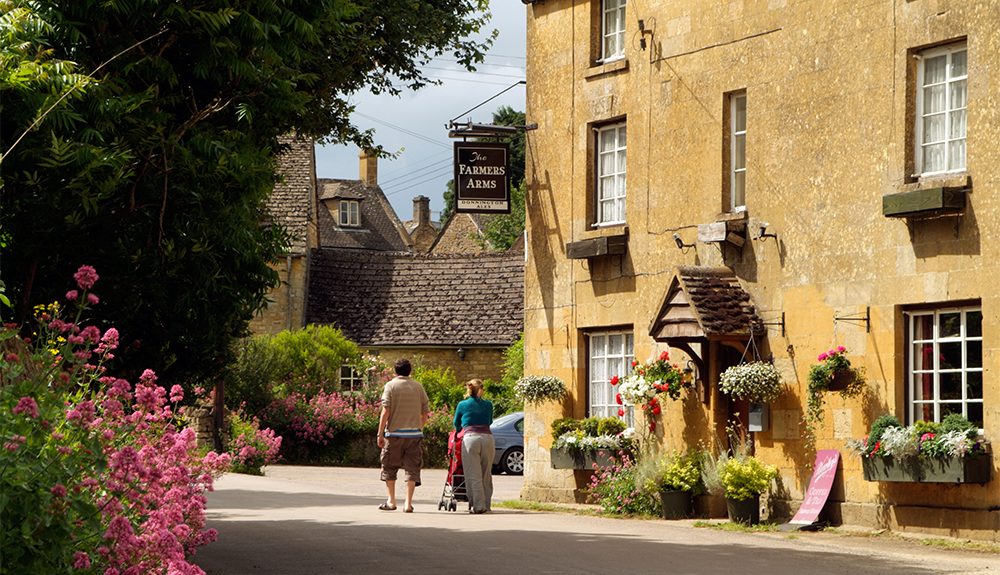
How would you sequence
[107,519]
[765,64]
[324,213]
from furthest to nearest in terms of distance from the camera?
1. [324,213]
2. [765,64]
3. [107,519]

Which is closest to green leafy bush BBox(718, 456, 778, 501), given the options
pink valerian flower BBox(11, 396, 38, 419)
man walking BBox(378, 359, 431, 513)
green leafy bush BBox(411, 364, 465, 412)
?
man walking BBox(378, 359, 431, 513)

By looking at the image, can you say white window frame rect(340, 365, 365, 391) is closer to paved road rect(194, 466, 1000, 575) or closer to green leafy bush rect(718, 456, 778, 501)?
paved road rect(194, 466, 1000, 575)

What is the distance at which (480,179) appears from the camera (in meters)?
18.0

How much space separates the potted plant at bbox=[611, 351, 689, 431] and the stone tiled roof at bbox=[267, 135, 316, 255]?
18894 millimetres

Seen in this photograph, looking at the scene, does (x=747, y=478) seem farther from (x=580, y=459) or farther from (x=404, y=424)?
(x=404, y=424)

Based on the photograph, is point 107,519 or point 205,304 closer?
point 107,519

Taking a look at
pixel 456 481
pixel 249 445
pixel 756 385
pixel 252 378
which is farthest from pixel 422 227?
pixel 756 385

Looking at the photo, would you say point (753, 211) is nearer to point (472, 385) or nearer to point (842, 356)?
point (842, 356)

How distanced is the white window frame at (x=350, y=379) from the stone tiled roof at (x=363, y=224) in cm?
1842

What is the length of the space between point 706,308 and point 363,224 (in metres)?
42.7

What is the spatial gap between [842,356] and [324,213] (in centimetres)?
4242

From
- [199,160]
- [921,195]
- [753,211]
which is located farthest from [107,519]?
[753,211]

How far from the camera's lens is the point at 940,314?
13.1 meters

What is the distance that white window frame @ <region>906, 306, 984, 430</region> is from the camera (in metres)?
12.7
